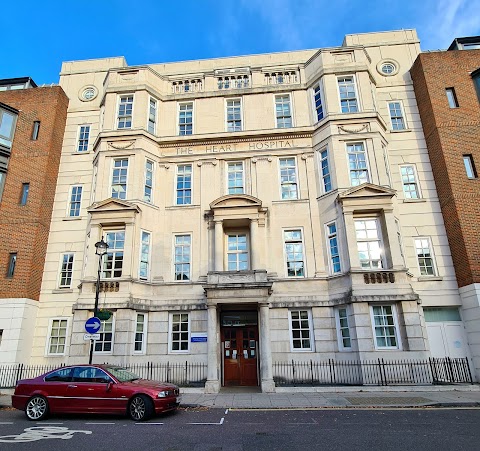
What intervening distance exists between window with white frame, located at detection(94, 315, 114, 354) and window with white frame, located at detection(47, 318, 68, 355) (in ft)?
8.84

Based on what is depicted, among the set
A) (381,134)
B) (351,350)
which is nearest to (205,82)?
(381,134)

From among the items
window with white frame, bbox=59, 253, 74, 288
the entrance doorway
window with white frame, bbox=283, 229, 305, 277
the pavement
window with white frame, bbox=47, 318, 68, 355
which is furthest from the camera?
window with white frame, bbox=59, 253, 74, 288

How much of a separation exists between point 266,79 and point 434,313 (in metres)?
16.7

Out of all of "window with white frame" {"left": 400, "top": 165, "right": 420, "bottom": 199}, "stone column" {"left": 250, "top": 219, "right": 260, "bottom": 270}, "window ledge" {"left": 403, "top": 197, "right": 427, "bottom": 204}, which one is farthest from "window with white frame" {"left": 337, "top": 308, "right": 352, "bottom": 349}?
"window with white frame" {"left": 400, "top": 165, "right": 420, "bottom": 199}

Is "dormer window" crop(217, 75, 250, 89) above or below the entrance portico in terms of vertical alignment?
above

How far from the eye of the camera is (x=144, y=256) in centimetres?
1875

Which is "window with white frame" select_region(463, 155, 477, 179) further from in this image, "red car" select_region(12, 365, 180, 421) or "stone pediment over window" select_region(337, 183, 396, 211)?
"red car" select_region(12, 365, 180, 421)

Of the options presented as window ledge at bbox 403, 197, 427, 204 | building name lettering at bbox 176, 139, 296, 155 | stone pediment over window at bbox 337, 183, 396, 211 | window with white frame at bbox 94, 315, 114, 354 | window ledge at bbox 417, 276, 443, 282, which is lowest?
window with white frame at bbox 94, 315, 114, 354

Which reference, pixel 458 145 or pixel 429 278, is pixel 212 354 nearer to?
pixel 429 278

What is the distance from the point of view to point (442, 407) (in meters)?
11.5

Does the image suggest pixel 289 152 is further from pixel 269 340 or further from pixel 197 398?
pixel 197 398

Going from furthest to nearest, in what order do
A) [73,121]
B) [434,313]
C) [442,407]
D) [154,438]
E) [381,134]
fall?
[73,121] < [381,134] < [434,313] < [442,407] < [154,438]

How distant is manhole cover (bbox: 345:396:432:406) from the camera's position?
11875mm

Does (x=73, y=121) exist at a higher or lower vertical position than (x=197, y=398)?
higher
